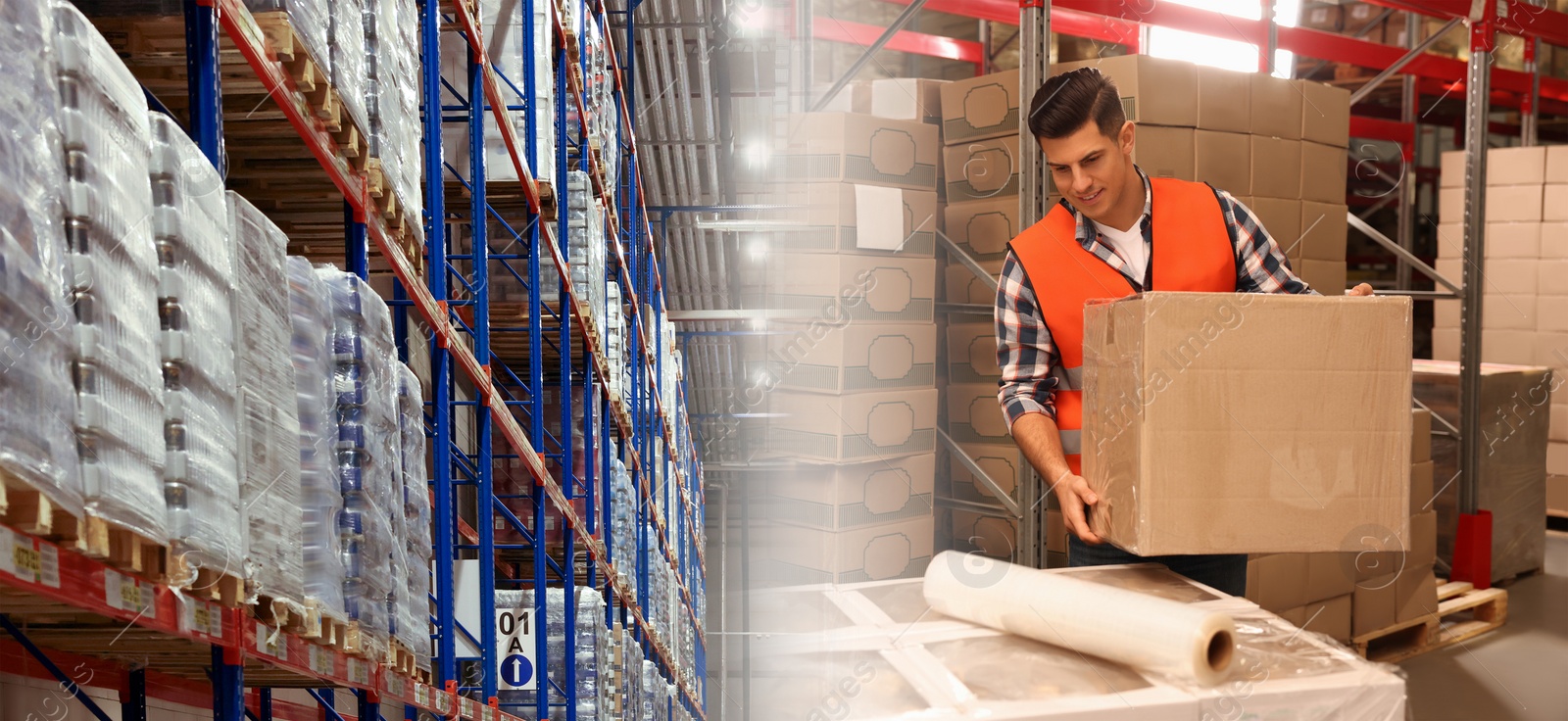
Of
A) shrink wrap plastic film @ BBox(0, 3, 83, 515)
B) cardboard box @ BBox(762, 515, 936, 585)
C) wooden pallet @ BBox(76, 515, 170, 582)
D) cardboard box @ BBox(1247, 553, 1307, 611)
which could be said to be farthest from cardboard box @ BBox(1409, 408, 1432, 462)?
shrink wrap plastic film @ BBox(0, 3, 83, 515)

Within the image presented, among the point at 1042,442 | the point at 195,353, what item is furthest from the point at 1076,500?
the point at 195,353

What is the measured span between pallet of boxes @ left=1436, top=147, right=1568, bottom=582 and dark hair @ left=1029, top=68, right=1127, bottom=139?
226 inches

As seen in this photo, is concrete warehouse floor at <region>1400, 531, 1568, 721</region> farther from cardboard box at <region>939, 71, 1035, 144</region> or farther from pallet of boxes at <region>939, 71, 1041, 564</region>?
cardboard box at <region>939, 71, 1035, 144</region>

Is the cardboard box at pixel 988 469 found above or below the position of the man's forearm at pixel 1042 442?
below

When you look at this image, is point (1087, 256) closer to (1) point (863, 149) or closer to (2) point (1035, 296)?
(2) point (1035, 296)

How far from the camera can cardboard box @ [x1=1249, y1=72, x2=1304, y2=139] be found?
207 inches

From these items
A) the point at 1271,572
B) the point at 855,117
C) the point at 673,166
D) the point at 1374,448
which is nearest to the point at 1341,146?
the point at 1271,572

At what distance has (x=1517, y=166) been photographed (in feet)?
28.5

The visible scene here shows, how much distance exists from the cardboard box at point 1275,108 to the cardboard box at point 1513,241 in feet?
13.9

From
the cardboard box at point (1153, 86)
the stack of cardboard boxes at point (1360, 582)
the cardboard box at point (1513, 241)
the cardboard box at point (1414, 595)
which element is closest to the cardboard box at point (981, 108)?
the cardboard box at point (1153, 86)

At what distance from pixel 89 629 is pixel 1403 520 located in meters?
2.73

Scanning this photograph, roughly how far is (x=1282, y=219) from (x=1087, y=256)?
310 cm

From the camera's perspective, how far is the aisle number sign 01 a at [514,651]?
15.2 feet

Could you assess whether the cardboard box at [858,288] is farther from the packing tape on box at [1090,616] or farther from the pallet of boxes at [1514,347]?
the pallet of boxes at [1514,347]
